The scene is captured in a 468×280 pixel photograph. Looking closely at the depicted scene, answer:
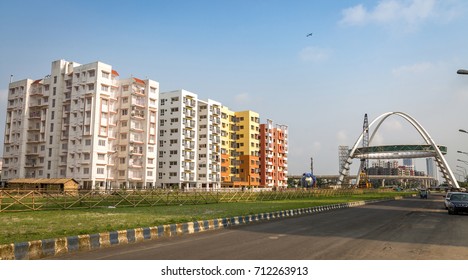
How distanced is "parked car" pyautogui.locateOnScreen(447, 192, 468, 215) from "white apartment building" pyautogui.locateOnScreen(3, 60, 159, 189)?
58.1 m

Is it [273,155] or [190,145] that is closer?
[190,145]

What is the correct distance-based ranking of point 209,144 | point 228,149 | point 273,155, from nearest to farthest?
point 209,144 → point 228,149 → point 273,155

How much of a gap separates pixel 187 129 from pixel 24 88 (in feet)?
118

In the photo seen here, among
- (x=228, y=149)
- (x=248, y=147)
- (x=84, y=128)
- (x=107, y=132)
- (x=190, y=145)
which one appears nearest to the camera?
(x=84, y=128)

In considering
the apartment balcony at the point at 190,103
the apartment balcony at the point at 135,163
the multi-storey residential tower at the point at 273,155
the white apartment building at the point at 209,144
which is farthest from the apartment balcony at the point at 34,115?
the multi-storey residential tower at the point at 273,155

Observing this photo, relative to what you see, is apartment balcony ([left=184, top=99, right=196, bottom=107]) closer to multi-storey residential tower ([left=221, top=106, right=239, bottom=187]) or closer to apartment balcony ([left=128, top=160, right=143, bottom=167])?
multi-storey residential tower ([left=221, top=106, right=239, bottom=187])

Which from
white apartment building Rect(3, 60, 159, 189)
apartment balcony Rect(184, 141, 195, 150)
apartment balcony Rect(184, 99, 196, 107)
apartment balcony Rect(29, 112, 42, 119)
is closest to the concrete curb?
white apartment building Rect(3, 60, 159, 189)

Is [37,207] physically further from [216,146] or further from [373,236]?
[216,146]

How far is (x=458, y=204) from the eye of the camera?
82.1 feet

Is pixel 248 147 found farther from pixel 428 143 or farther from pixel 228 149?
pixel 428 143

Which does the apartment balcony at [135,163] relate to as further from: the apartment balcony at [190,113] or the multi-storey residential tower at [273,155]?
the multi-storey residential tower at [273,155]

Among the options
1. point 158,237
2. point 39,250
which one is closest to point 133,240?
point 158,237

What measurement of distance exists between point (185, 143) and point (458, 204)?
226 ft

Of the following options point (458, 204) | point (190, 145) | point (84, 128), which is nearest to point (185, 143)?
point (190, 145)
